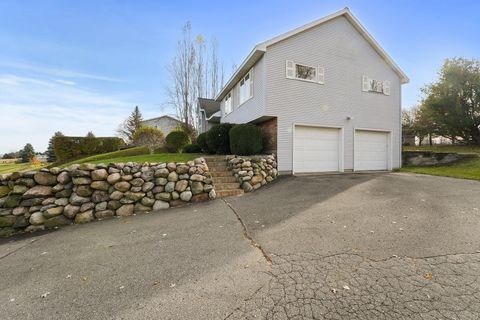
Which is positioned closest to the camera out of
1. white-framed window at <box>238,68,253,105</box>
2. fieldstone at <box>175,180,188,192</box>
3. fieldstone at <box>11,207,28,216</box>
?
fieldstone at <box>11,207,28,216</box>

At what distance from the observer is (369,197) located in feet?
19.9

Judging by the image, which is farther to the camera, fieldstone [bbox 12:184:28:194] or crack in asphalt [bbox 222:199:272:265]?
fieldstone [bbox 12:184:28:194]

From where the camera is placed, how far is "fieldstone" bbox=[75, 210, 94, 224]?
550cm

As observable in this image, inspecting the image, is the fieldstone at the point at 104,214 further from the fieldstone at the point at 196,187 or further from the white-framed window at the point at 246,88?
the white-framed window at the point at 246,88

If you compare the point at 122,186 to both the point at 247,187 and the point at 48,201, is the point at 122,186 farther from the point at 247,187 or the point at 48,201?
the point at 247,187

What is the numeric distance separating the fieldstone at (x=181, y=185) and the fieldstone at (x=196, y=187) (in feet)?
0.70

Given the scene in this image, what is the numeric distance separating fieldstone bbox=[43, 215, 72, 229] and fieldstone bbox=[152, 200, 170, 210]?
2.01 metres

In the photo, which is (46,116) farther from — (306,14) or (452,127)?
(452,127)

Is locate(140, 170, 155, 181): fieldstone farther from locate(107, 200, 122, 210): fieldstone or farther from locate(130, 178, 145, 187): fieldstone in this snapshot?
locate(107, 200, 122, 210): fieldstone

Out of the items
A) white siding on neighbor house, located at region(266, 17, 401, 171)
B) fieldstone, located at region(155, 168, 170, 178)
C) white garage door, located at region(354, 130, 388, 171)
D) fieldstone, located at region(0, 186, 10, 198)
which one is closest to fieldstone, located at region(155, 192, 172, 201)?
fieldstone, located at region(155, 168, 170, 178)

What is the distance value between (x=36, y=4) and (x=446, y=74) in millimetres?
23592

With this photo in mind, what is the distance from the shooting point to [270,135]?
10234 millimetres

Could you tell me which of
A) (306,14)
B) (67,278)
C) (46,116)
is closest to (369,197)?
(67,278)

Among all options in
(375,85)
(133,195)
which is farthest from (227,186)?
(375,85)
